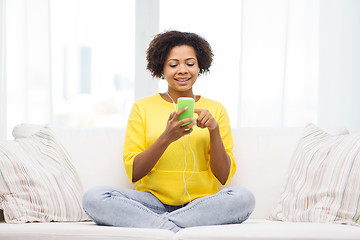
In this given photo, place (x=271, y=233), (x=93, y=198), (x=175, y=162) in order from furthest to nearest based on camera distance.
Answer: (x=175, y=162) → (x=93, y=198) → (x=271, y=233)

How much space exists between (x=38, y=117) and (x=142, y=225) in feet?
5.13

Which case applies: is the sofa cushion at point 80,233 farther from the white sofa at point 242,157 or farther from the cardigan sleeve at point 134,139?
the white sofa at point 242,157

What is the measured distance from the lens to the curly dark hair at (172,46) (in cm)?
224

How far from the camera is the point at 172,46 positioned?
7.34 ft

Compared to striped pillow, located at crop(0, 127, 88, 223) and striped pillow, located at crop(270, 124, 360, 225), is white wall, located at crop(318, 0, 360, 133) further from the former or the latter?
striped pillow, located at crop(0, 127, 88, 223)

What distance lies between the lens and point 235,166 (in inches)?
84.6

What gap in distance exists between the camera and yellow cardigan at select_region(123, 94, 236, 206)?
207cm

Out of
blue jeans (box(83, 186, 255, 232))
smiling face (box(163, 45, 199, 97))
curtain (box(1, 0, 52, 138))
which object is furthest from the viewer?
curtain (box(1, 0, 52, 138))

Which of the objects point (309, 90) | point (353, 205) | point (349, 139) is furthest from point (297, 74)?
point (353, 205)

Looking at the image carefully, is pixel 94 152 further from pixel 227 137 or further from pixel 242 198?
pixel 242 198

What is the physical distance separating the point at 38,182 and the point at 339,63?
202 cm

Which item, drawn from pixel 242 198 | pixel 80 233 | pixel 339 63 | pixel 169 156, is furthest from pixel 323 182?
pixel 339 63

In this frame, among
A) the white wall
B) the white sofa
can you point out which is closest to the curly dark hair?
the white sofa

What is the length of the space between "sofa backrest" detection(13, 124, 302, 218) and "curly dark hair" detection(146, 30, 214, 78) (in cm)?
35
